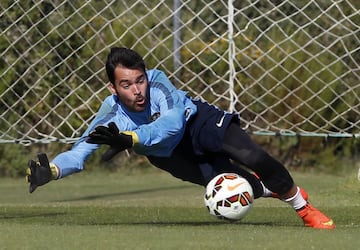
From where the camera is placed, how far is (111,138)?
297 inches

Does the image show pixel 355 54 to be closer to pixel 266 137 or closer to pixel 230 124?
pixel 266 137

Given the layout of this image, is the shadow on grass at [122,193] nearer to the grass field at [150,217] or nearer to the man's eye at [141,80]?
the grass field at [150,217]

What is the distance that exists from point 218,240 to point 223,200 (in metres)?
0.83

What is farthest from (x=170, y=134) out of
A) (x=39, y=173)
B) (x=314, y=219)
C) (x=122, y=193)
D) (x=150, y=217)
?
(x=122, y=193)

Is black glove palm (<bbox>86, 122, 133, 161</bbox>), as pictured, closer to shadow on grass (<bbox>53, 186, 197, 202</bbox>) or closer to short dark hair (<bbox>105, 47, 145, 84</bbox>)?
short dark hair (<bbox>105, 47, 145, 84</bbox>)

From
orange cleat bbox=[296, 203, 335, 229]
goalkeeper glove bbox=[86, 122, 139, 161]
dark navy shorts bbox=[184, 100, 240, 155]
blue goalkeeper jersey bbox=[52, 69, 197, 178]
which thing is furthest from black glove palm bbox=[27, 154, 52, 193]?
orange cleat bbox=[296, 203, 335, 229]

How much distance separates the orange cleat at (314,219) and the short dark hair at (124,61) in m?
1.51

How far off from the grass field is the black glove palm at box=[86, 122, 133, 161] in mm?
519

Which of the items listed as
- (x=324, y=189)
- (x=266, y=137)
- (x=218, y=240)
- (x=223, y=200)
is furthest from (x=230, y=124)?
(x=266, y=137)

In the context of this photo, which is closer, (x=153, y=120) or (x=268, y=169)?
(x=153, y=120)

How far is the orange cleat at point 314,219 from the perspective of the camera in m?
8.33

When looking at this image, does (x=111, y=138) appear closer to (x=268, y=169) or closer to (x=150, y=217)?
(x=268, y=169)

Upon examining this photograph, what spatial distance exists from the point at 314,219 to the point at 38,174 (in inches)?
76.8

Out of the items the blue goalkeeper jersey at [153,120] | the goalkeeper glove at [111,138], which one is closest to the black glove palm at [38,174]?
the blue goalkeeper jersey at [153,120]
